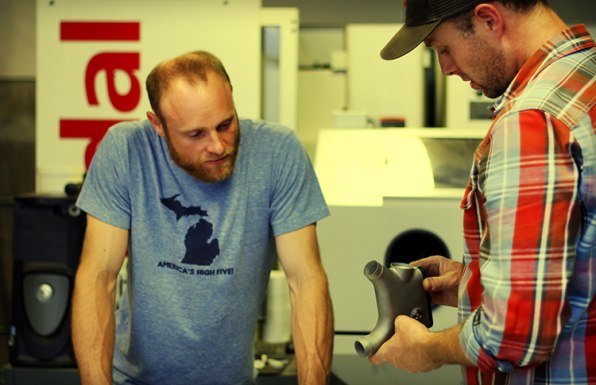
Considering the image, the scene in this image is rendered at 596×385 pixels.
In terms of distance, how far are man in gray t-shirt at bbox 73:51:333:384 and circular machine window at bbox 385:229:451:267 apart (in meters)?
0.52

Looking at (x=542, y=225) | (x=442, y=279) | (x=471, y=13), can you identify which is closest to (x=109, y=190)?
(x=442, y=279)

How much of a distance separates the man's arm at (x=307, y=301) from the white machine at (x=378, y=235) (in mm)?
489

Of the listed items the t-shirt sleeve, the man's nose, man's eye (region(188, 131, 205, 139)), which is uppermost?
man's eye (region(188, 131, 205, 139))

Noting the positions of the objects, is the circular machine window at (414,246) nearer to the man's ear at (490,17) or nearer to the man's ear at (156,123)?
the man's ear at (156,123)

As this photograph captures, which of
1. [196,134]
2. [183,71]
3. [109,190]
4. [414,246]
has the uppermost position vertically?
[183,71]

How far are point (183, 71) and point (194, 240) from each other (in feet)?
1.11

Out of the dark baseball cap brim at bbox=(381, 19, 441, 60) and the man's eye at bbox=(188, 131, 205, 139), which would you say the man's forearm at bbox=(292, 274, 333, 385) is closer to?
the man's eye at bbox=(188, 131, 205, 139)

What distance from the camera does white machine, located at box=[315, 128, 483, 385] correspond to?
208cm

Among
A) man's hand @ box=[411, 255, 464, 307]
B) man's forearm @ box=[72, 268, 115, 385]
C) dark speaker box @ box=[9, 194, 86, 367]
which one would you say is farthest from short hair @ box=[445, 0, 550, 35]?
dark speaker box @ box=[9, 194, 86, 367]

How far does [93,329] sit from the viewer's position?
1.55 metres

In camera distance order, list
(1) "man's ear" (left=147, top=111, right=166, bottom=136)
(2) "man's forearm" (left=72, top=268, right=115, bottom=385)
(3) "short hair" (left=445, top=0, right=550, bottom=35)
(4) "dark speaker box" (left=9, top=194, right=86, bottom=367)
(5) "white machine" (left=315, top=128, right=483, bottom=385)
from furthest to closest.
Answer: (4) "dark speaker box" (left=9, top=194, right=86, bottom=367), (5) "white machine" (left=315, top=128, right=483, bottom=385), (1) "man's ear" (left=147, top=111, right=166, bottom=136), (2) "man's forearm" (left=72, top=268, right=115, bottom=385), (3) "short hair" (left=445, top=0, right=550, bottom=35)

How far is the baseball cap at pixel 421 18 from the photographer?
1.05 meters

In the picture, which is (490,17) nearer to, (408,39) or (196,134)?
(408,39)

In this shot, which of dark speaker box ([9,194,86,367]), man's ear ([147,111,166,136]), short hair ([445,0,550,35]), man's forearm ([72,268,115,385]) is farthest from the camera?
dark speaker box ([9,194,86,367])
